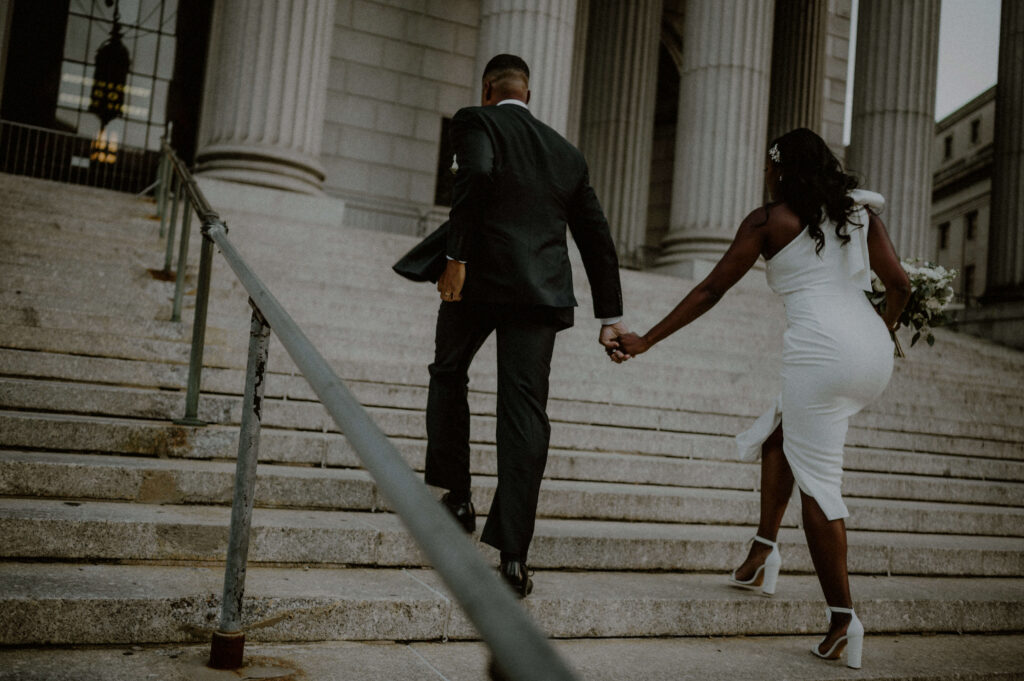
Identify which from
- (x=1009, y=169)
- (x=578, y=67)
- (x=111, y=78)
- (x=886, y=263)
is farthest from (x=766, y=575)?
(x=1009, y=169)

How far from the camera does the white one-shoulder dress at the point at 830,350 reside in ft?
10.7

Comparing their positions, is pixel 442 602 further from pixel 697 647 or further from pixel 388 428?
pixel 388 428

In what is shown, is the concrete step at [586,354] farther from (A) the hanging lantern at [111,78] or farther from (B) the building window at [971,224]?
(B) the building window at [971,224]

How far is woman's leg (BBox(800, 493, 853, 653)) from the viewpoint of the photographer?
10.6ft

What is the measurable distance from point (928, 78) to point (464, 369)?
14846 millimetres

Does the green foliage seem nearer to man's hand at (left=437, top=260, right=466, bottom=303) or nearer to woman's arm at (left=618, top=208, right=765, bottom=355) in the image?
woman's arm at (left=618, top=208, right=765, bottom=355)

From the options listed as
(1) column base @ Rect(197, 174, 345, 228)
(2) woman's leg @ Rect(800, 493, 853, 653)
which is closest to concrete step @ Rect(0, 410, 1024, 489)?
(2) woman's leg @ Rect(800, 493, 853, 653)

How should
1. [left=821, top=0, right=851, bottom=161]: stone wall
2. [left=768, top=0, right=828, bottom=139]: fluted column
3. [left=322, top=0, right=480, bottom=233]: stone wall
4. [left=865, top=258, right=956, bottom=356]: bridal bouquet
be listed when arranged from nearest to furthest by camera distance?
1. [left=865, top=258, right=956, bottom=356]: bridal bouquet
2. [left=322, top=0, right=480, bottom=233]: stone wall
3. [left=768, top=0, right=828, bottom=139]: fluted column
4. [left=821, top=0, right=851, bottom=161]: stone wall

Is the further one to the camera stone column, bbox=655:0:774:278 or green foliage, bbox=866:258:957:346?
stone column, bbox=655:0:774:278

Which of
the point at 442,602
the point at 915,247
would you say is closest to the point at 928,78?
the point at 915,247

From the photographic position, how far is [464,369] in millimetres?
3486

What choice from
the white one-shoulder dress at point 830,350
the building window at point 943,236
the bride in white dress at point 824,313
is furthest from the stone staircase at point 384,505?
the building window at point 943,236

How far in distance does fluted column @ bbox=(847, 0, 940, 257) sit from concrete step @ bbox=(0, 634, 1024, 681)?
1247cm

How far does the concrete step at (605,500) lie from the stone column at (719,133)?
301 inches
